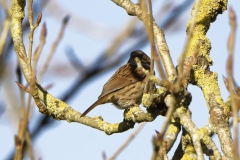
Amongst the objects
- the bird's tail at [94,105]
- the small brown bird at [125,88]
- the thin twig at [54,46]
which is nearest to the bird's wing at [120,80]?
the small brown bird at [125,88]

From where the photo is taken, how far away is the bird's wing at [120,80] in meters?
5.62

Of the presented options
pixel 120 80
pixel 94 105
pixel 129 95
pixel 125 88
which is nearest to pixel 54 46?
pixel 94 105

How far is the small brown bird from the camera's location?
5422 mm

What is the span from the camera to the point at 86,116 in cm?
410

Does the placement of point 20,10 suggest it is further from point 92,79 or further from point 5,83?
point 92,79

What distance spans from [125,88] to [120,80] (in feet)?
0.80

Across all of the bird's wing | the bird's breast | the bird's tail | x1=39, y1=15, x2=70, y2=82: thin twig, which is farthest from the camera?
the bird's wing

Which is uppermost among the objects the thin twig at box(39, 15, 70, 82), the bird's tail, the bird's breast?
the bird's breast

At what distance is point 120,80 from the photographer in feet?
19.5

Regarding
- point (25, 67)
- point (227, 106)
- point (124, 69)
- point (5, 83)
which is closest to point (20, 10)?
point (25, 67)

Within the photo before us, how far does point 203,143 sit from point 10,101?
122 centimetres

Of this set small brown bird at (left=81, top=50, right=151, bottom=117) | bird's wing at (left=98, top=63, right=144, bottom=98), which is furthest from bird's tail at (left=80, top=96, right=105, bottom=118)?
bird's wing at (left=98, top=63, right=144, bottom=98)

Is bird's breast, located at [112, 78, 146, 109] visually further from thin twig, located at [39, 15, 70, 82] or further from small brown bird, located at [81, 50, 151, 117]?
thin twig, located at [39, 15, 70, 82]

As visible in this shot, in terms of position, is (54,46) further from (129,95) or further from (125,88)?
(125,88)
